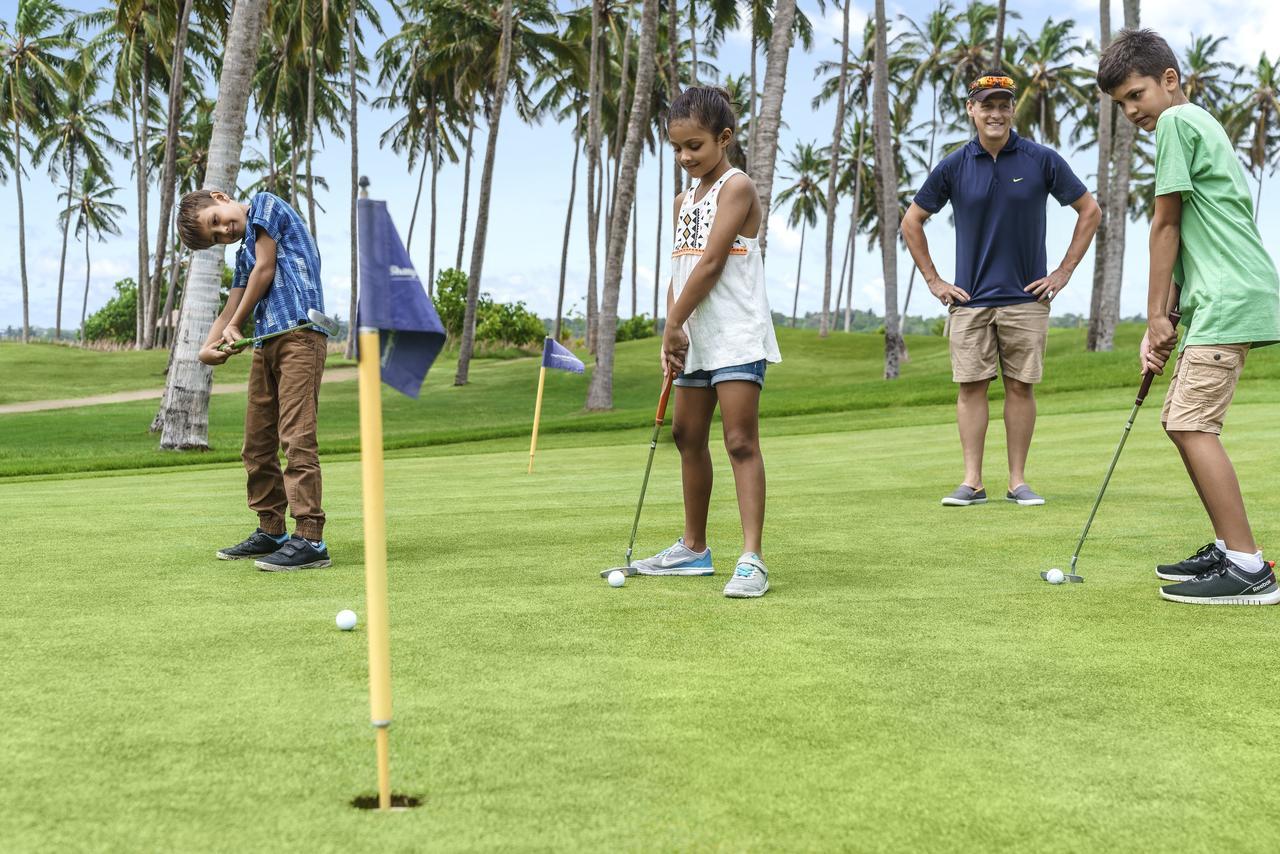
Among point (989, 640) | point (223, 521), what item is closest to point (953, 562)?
point (989, 640)

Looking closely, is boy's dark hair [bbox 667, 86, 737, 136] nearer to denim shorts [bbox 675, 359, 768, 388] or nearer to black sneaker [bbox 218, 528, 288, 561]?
denim shorts [bbox 675, 359, 768, 388]

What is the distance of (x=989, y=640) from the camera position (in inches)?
134

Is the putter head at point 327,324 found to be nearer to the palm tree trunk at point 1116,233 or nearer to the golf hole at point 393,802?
the golf hole at point 393,802

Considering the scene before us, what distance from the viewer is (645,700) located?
9.06 ft

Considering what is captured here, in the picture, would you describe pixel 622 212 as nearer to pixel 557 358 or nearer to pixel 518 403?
pixel 518 403

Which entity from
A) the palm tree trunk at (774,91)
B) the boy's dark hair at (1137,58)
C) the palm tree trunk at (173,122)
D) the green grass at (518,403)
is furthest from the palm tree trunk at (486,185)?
the boy's dark hair at (1137,58)

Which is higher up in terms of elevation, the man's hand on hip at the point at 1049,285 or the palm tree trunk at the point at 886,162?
the palm tree trunk at the point at 886,162

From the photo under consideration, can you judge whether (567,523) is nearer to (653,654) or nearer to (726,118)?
(726,118)

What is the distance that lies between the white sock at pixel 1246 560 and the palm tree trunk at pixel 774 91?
1390 cm

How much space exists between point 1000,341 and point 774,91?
1147 cm

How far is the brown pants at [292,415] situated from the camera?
5184 millimetres

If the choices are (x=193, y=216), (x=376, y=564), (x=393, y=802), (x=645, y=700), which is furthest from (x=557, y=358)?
(x=393, y=802)

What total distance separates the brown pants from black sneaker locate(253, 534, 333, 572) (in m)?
0.07

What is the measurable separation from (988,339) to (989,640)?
12.9 feet
